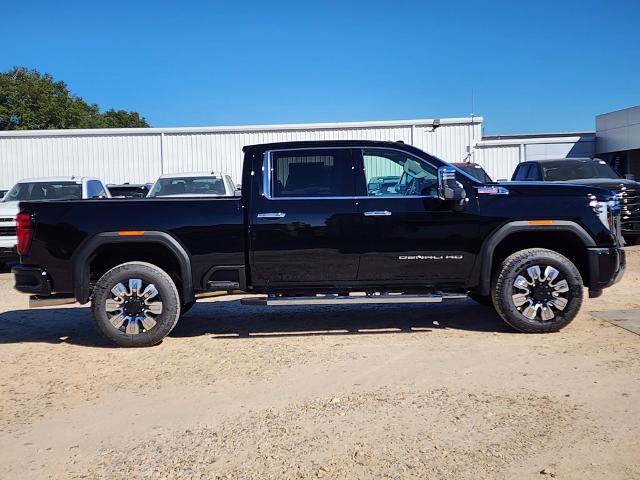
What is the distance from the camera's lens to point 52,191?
1339 cm

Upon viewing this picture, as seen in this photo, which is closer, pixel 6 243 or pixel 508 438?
pixel 508 438

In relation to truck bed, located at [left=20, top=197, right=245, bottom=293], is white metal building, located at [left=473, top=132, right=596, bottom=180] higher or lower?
higher

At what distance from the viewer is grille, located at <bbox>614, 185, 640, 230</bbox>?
1236cm

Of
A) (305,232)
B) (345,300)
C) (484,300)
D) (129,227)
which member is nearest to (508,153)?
(484,300)

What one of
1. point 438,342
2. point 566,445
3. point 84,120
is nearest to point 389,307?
point 438,342

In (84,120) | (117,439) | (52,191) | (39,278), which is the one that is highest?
(84,120)

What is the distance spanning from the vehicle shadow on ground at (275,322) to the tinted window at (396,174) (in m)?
1.55

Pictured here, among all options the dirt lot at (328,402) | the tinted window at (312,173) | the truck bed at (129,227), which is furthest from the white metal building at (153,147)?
the truck bed at (129,227)

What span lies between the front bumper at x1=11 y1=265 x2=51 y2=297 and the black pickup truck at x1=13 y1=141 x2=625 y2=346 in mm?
10

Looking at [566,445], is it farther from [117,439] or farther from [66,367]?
[66,367]

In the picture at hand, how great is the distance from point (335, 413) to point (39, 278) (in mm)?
3570

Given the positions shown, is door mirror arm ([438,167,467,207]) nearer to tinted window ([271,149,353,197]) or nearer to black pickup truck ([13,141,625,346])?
black pickup truck ([13,141,625,346])

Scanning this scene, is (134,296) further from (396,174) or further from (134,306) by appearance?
(396,174)

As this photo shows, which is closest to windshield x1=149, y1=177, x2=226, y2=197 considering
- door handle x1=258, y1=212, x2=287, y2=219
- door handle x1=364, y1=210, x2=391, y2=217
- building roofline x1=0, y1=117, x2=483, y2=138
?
door handle x1=258, y1=212, x2=287, y2=219
